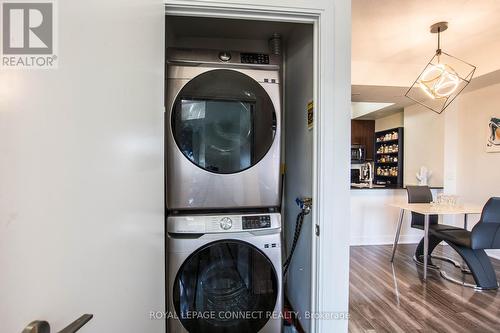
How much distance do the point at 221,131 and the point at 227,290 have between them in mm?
914

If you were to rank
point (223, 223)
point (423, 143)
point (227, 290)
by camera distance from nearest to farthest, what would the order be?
1. point (223, 223)
2. point (227, 290)
3. point (423, 143)

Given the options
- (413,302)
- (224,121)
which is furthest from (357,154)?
(224,121)

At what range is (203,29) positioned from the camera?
1812mm

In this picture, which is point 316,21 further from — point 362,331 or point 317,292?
point 362,331

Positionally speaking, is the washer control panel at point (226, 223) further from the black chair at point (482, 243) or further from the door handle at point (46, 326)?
the black chair at point (482, 243)

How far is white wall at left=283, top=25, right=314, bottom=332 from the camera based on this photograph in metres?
→ 1.52

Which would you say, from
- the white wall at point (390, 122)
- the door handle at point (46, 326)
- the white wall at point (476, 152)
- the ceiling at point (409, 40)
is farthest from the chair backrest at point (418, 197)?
the door handle at point (46, 326)

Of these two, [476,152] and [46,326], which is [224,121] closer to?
[46,326]

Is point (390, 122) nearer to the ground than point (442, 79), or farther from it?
farther from it

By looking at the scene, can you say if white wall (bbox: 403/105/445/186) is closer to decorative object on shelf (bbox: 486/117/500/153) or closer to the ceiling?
decorative object on shelf (bbox: 486/117/500/153)

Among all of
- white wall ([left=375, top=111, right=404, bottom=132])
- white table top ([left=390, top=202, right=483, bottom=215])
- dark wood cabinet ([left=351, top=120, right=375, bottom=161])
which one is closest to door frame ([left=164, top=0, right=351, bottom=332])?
white table top ([left=390, top=202, right=483, bottom=215])

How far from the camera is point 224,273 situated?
1.48 meters

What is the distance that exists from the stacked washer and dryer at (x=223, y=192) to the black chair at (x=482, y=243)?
2.23 metres

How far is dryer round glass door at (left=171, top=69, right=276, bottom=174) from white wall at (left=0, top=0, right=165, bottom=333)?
1.71 ft
